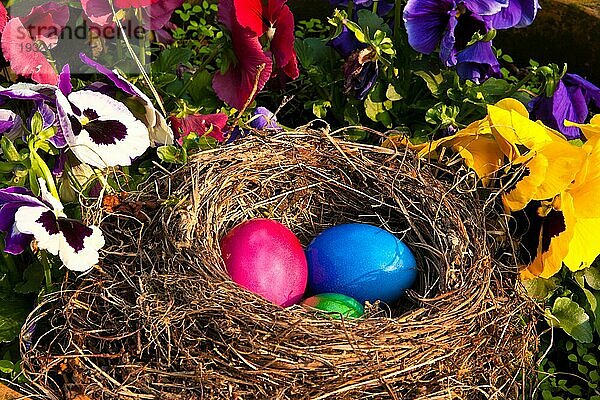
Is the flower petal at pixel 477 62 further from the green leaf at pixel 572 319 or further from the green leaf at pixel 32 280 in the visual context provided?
the green leaf at pixel 32 280

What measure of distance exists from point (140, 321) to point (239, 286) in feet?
0.62

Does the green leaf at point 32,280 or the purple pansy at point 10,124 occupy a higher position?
the purple pansy at point 10,124

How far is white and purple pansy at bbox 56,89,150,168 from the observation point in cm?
146

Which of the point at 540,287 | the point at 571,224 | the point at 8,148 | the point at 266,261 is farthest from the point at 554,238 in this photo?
the point at 8,148

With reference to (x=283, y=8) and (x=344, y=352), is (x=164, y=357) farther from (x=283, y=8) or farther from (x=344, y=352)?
(x=283, y=8)

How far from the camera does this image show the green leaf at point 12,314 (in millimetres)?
1574

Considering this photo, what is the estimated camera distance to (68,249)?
4.51 feet

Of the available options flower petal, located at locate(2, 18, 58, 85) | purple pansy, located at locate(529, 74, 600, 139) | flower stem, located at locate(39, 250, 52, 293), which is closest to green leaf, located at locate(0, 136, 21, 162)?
flower stem, located at locate(39, 250, 52, 293)

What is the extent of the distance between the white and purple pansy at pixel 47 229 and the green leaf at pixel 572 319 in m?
1.03

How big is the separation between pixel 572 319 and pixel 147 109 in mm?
1034

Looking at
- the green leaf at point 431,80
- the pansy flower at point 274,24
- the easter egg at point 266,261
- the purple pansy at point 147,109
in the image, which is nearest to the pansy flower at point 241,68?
the pansy flower at point 274,24

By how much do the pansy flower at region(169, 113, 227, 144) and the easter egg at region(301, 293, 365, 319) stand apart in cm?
46

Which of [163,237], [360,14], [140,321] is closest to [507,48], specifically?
[360,14]

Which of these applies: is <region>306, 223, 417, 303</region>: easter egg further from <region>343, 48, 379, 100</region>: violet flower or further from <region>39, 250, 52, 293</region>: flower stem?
<region>39, 250, 52, 293</region>: flower stem
